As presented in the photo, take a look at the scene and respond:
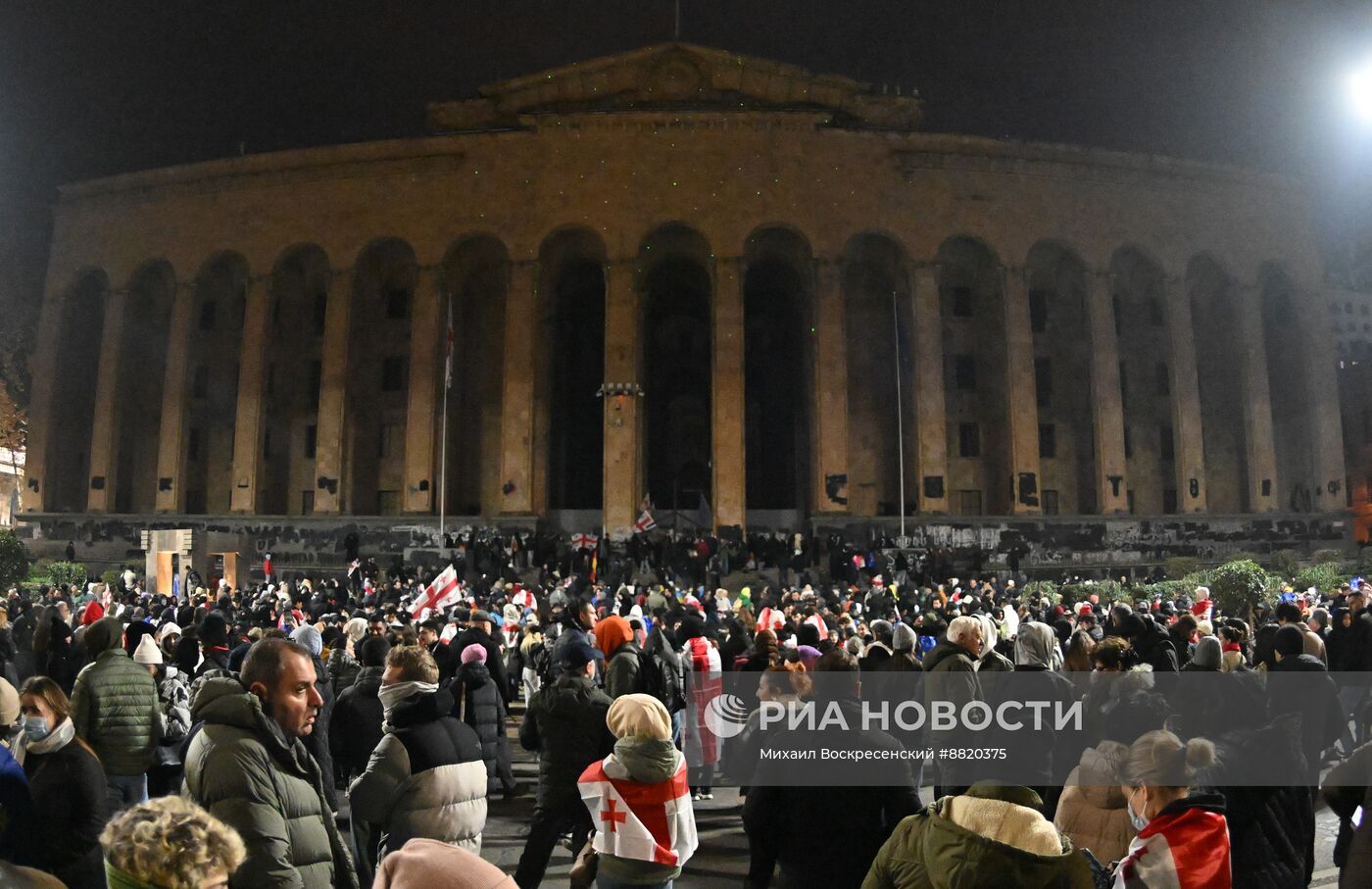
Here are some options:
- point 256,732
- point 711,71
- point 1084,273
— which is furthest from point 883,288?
point 256,732

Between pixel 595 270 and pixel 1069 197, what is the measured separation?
59.4ft

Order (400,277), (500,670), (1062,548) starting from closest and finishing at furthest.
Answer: (500,670), (1062,548), (400,277)

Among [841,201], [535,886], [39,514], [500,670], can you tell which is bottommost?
[535,886]

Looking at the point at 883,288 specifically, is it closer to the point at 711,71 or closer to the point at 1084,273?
the point at 1084,273

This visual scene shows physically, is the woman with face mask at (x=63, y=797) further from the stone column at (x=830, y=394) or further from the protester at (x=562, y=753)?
the stone column at (x=830, y=394)

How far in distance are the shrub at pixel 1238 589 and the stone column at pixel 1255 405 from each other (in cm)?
1831

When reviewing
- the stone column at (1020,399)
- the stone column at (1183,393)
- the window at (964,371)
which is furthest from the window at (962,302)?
the stone column at (1183,393)

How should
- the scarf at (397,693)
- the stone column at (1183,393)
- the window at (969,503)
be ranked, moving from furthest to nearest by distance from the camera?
1. the window at (969,503)
2. the stone column at (1183,393)
3. the scarf at (397,693)

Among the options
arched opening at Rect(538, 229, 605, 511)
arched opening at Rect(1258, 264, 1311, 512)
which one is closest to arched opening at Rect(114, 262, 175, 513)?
arched opening at Rect(538, 229, 605, 511)

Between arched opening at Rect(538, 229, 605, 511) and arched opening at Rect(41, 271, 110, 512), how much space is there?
18.2 meters

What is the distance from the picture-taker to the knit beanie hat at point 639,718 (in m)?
4.30

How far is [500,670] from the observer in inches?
384

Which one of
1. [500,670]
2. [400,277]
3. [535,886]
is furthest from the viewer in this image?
[400,277]

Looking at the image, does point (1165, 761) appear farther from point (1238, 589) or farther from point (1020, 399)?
point (1020, 399)
